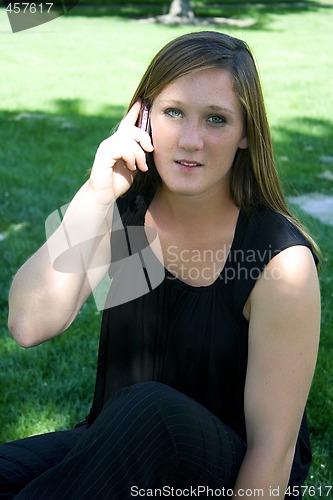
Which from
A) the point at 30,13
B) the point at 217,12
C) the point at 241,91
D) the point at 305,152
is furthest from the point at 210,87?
the point at 217,12

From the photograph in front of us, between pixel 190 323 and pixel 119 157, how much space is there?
1.71ft

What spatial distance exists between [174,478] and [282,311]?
488 mm

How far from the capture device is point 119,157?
2.35m

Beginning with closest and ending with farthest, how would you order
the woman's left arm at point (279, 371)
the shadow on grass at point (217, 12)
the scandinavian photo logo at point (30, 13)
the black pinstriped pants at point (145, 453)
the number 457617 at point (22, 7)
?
the black pinstriped pants at point (145, 453) < the woman's left arm at point (279, 371) < the scandinavian photo logo at point (30, 13) < the number 457617 at point (22, 7) < the shadow on grass at point (217, 12)

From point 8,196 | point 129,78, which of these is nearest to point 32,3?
point 129,78

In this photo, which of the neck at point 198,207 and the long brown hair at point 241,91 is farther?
the neck at point 198,207

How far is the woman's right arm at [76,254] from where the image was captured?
2268mm

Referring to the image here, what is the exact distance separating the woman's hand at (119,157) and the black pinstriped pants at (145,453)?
630mm

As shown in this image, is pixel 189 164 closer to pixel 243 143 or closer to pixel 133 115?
pixel 243 143

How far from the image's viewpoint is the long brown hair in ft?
7.10

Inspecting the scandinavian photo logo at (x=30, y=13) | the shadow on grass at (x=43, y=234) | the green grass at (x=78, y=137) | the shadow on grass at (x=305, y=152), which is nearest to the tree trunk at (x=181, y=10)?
Answer: the green grass at (x=78, y=137)

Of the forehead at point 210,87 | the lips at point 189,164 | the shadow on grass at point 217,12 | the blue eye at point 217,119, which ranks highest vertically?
the forehead at point 210,87

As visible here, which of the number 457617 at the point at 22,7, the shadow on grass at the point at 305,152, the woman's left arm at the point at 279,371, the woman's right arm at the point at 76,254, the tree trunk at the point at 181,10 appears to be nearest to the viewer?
the woman's left arm at the point at 279,371

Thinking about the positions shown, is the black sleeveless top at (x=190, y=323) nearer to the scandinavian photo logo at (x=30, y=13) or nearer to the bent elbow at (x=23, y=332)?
the bent elbow at (x=23, y=332)
